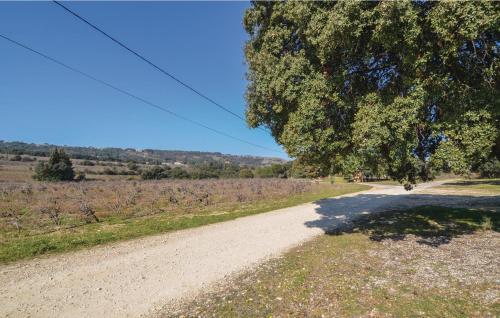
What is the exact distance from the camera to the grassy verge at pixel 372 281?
5.62 meters

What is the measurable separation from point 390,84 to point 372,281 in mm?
7127

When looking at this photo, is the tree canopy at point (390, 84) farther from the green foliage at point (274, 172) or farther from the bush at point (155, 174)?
the green foliage at point (274, 172)

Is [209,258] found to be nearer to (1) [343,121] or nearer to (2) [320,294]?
(2) [320,294]

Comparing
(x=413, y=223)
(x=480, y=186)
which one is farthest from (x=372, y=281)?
(x=480, y=186)

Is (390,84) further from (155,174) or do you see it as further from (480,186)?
(155,174)

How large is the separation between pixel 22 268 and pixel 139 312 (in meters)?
5.26

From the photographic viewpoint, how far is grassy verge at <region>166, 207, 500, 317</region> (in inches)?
221

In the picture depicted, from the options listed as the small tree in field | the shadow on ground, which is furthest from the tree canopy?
the small tree in field

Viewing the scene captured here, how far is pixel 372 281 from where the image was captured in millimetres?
6992

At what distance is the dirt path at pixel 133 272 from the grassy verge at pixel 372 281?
87 centimetres

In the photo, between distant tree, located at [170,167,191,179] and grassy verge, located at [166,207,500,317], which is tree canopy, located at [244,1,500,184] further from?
distant tree, located at [170,167,191,179]

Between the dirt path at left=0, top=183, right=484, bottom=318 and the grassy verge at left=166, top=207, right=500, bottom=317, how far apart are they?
34.1 inches

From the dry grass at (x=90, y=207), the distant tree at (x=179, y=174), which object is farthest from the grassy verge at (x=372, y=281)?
the distant tree at (x=179, y=174)

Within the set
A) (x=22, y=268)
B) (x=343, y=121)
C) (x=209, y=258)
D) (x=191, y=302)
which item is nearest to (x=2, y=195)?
(x=22, y=268)
